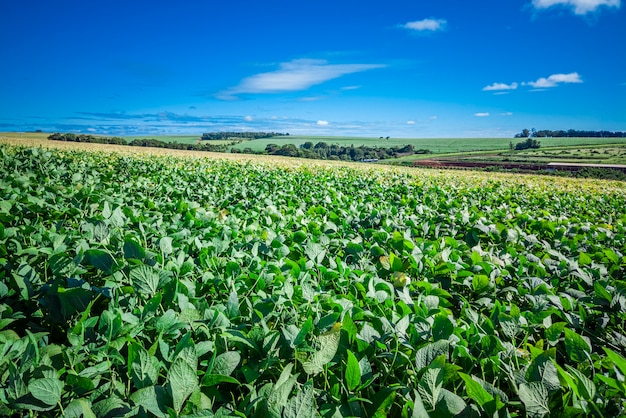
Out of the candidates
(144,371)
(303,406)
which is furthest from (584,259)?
(144,371)

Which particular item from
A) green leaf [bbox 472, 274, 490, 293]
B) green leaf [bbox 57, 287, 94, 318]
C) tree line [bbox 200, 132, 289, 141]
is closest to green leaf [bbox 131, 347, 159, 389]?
green leaf [bbox 57, 287, 94, 318]

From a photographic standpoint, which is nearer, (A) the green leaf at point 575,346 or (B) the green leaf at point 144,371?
(B) the green leaf at point 144,371

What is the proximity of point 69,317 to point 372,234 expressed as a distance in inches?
106

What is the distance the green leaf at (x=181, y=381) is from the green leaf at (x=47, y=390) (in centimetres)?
38

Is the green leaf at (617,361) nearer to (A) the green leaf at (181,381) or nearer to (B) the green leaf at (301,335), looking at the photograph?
(B) the green leaf at (301,335)

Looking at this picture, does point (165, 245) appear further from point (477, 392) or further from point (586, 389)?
point (586, 389)

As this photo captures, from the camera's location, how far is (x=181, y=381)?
3.40ft

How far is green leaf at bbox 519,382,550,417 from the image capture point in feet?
3.70

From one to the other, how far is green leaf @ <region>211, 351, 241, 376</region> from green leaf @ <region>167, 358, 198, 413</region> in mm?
Result: 170

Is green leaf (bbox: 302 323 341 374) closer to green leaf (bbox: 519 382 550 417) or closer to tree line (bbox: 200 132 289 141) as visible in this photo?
green leaf (bbox: 519 382 550 417)

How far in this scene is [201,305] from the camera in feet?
5.39

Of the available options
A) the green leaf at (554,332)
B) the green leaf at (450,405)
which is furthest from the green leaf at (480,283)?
the green leaf at (450,405)

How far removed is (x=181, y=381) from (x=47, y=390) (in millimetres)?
445

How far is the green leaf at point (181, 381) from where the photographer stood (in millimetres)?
1017
